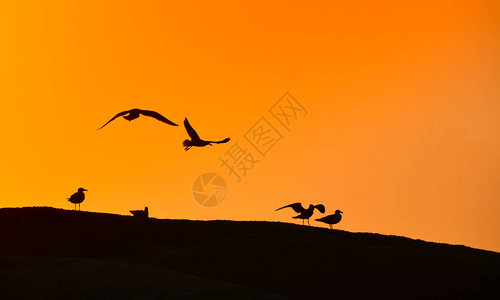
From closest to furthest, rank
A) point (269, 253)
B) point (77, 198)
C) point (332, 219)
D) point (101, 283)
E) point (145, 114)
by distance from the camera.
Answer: point (101, 283), point (145, 114), point (269, 253), point (332, 219), point (77, 198)

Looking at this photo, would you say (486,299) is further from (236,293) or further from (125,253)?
(125,253)

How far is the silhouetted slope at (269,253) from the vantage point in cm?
3266

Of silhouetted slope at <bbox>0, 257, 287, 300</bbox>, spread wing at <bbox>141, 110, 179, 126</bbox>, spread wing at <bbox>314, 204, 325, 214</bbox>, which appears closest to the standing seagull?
spread wing at <bbox>314, 204, 325, 214</bbox>

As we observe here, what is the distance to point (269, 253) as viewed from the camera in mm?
36406

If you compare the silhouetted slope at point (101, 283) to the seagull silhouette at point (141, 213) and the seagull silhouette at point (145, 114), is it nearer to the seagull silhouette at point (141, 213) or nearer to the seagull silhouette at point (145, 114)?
the seagull silhouette at point (145, 114)

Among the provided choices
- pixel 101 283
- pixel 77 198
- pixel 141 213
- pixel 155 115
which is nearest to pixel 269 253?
pixel 155 115

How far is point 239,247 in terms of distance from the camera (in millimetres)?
37844

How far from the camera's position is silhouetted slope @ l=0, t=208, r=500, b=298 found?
107ft

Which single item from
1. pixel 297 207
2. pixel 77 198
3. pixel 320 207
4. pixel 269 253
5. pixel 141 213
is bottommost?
pixel 269 253

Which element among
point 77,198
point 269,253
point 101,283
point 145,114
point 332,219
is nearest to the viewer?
point 101,283

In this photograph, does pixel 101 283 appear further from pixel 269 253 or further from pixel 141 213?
pixel 141 213

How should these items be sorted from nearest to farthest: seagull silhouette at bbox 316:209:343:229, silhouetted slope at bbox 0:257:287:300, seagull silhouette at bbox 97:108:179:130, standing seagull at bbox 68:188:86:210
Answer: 1. silhouetted slope at bbox 0:257:287:300
2. seagull silhouette at bbox 97:108:179:130
3. seagull silhouette at bbox 316:209:343:229
4. standing seagull at bbox 68:188:86:210

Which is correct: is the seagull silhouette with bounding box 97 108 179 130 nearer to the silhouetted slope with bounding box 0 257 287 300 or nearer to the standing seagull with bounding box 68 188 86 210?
the silhouetted slope with bounding box 0 257 287 300

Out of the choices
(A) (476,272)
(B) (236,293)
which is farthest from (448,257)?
(B) (236,293)
